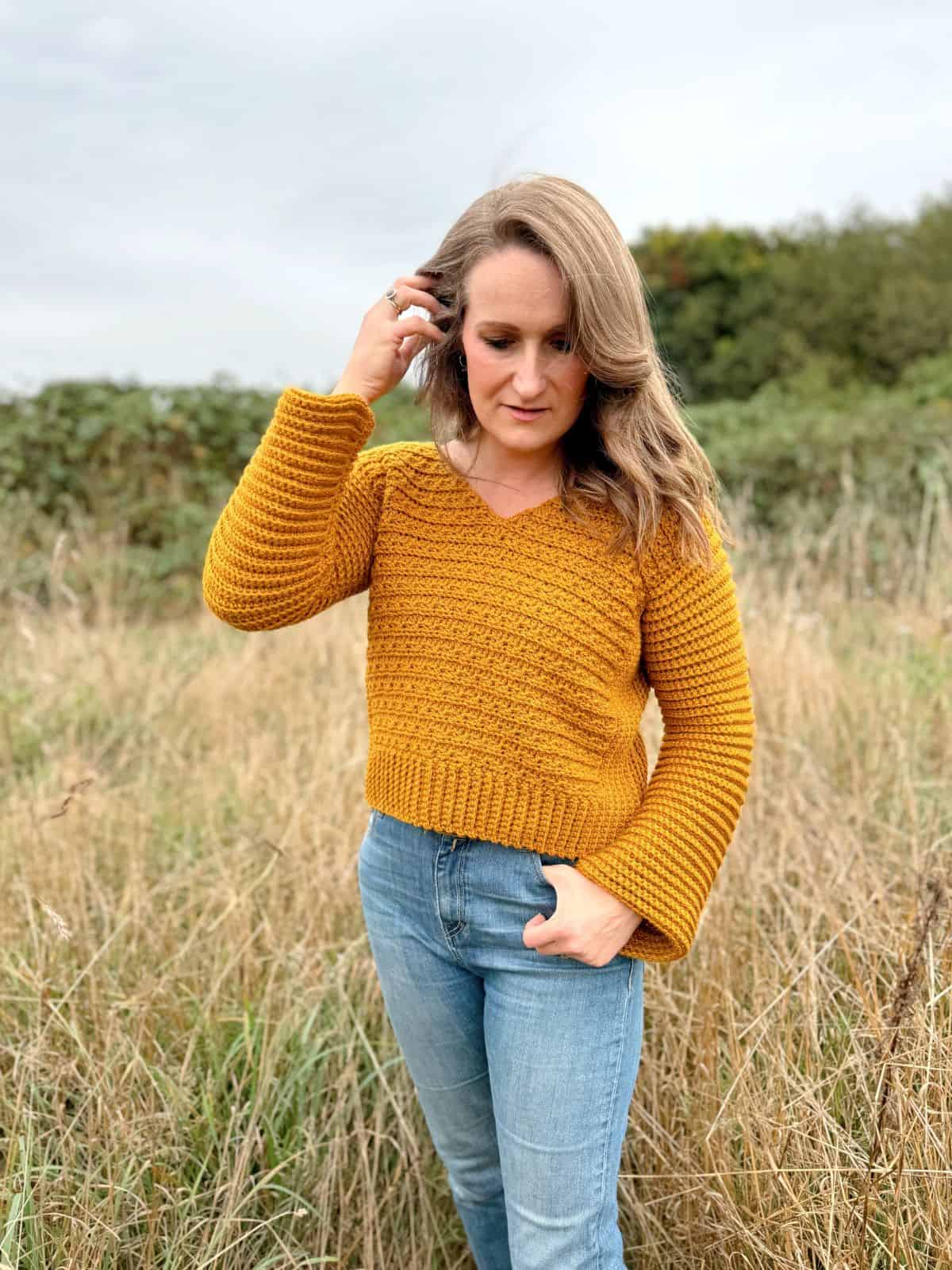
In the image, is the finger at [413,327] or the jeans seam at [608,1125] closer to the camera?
the jeans seam at [608,1125]

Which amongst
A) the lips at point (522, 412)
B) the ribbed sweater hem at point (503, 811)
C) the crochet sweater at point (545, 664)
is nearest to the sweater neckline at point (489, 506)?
the crochet sweater at point (545, 664)

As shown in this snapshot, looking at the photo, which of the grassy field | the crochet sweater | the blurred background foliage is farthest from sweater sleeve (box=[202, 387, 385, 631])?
the blurred background foliage

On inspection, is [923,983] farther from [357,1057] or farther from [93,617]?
[93,617]

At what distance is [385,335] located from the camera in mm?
1508

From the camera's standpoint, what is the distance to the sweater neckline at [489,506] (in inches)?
58.0

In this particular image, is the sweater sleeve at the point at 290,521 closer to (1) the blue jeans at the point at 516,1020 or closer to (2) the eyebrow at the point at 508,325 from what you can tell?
(2) the eyebrow at the point at 508,325

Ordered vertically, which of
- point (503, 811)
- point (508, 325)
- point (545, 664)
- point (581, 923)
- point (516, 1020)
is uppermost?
point (508, 325)

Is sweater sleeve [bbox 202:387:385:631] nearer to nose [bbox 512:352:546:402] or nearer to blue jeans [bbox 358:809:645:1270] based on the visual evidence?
nose [bbox 512:352:546:402]

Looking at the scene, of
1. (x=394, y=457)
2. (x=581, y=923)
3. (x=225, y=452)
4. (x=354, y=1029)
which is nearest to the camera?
(x=581, y=923)

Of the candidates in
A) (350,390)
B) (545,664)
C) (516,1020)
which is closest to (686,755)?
(545,664)

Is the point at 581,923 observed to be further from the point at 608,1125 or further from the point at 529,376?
the point at 529,376

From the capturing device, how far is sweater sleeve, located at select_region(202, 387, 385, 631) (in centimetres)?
144

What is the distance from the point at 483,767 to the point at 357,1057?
100cm

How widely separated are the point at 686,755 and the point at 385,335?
712 millimetres
